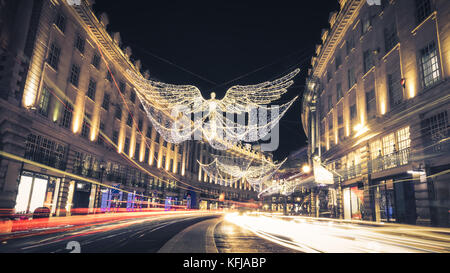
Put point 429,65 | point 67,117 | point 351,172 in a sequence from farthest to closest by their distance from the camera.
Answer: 1. point 67,117
2. point 351,172
3. point 429,65

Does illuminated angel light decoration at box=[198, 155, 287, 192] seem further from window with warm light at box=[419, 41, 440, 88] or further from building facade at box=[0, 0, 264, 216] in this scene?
window with warm light at box=[419, 41, 440, 88]

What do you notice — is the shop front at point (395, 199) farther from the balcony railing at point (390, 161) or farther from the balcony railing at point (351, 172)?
the balcony railing at point (351, 172)

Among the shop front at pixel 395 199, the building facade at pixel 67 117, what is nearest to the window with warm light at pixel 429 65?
the shop front at pixel 395 199

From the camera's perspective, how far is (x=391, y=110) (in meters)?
17.7

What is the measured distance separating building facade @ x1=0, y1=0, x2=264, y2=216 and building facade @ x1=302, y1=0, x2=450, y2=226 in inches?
891

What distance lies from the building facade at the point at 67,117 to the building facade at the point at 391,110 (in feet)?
74.3

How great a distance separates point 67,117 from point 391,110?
25.8 m

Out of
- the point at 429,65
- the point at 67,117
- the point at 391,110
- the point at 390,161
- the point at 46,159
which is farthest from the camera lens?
the point at 67,117

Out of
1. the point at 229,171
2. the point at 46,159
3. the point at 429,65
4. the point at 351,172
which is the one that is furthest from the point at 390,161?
the point at 229,171

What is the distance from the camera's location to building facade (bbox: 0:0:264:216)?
17328 mm

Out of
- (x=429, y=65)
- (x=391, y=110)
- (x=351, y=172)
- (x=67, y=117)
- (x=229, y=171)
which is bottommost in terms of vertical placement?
(x=351, y=172)

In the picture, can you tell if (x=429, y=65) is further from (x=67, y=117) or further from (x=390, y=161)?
(x=67, y=117)

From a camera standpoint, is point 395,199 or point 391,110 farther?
point 395,199

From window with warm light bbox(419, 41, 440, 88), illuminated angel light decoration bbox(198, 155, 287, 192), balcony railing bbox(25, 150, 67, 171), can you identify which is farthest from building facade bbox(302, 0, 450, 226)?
illuminated angel light decoration bbox(198, 155, 287, 192)
